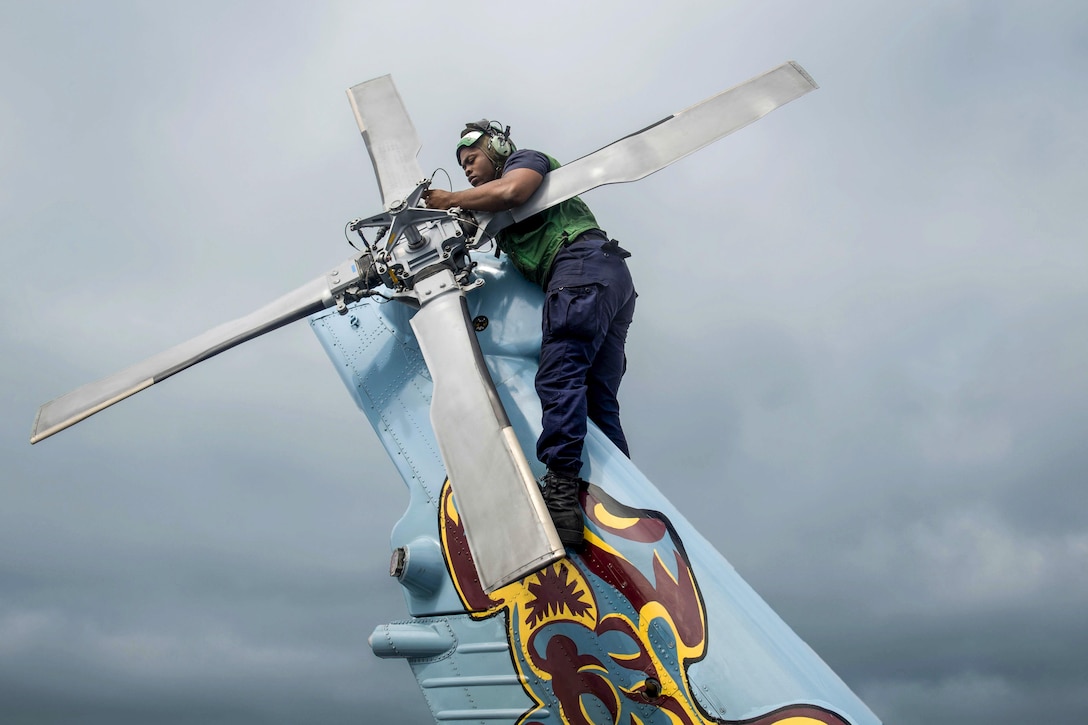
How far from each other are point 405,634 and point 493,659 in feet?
2.64

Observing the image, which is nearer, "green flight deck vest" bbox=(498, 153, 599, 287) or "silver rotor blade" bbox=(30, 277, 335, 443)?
"green flight deck vest" bbox=(498, 153, 599, 287)

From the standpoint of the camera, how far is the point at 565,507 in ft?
18.0

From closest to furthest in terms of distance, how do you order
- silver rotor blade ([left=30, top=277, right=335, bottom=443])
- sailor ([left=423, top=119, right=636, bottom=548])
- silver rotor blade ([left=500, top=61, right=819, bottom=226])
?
sailor ([left=423, top=119, right=636, bottom=548]) → silver rotor blade ([left=500, top=61, right=819, bottom=226]) → silver rotor blade ([left=30, top=277, right=335, bottom=443])

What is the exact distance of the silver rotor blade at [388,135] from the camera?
7.33 metres

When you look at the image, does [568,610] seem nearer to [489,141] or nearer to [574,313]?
[574,313]

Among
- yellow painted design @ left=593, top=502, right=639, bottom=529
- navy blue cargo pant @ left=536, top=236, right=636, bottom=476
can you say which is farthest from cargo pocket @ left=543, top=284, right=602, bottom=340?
yellow painted design @ left=593, top=502, right=639, bottom=529

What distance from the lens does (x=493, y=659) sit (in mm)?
6090

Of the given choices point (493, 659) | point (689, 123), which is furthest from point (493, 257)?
point (493, 659)

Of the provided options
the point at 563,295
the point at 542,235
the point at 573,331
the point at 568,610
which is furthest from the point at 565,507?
the point at 542,235

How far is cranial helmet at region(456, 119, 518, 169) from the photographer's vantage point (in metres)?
7.30

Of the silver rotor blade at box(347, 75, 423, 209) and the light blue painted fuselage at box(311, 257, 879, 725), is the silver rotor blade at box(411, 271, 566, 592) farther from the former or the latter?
the silver rotor blade at box(347, 75, 423, 209)

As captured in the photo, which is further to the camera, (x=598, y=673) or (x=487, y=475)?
(x=598, y=673)

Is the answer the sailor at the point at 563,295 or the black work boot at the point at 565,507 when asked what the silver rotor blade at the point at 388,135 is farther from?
the black work boot at the point at 565,507

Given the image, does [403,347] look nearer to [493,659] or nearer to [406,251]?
[406,251]
